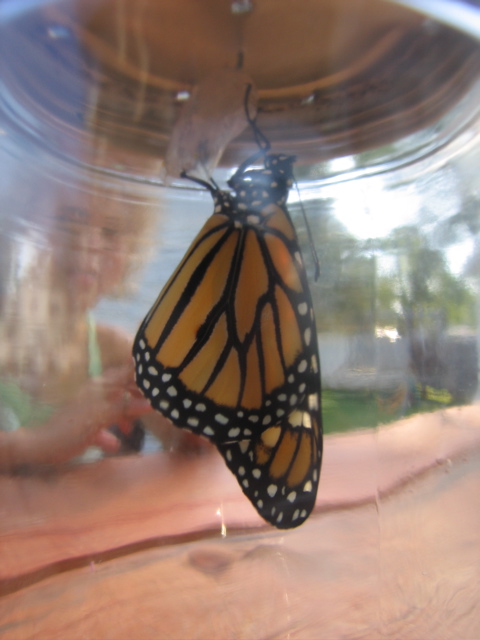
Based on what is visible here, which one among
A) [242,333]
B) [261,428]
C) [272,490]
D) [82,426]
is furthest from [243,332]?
[82,426]

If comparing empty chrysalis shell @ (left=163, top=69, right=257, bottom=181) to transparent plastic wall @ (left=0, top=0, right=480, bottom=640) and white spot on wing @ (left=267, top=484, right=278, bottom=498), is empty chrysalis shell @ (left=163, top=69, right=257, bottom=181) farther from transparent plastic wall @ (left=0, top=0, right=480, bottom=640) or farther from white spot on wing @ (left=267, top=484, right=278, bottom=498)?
white spot on wing @ (left=267, top=484, right=278, bottom=498)

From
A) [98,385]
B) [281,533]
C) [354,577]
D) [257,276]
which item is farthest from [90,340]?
[354,577]

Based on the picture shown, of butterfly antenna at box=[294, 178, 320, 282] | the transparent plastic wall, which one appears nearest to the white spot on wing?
the transparent plastic wall

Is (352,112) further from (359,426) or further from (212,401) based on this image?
(359,426)

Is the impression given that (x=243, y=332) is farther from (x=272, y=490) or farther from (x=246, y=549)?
(x=246, y=549)

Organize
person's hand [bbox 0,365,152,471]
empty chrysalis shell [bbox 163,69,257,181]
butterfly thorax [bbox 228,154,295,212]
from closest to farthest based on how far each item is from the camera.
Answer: empty chrysalis shell [bbox 163,69,257,181]
butterfly thorax [bbox 228,154,295,212]
person's hand [bbox 0,365,152,471]

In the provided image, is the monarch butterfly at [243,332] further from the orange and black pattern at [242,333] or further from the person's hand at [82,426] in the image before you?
the person's hand at [82,426]
